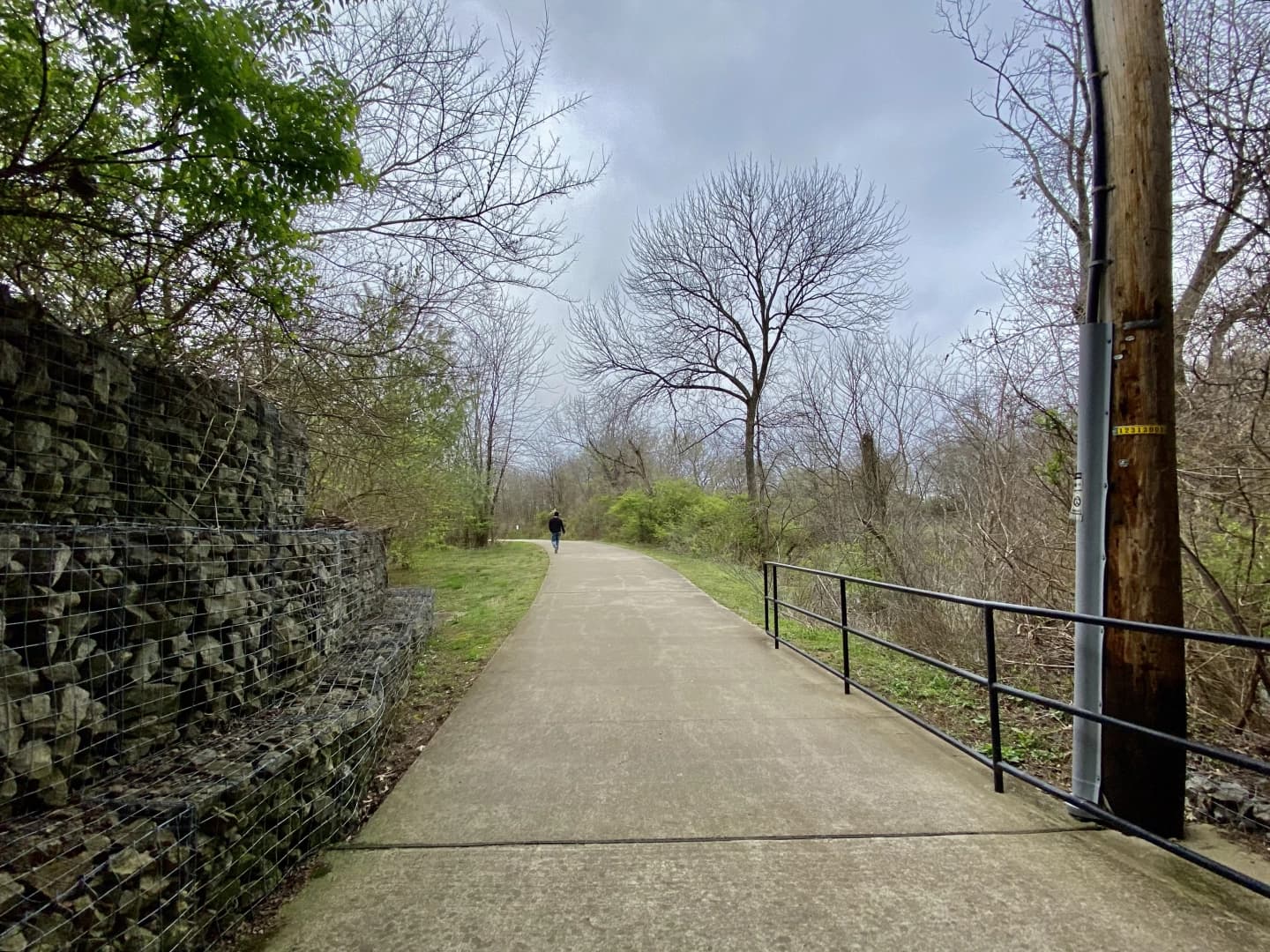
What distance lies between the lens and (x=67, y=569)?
2.26 meters

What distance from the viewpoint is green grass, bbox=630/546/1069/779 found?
3775mm

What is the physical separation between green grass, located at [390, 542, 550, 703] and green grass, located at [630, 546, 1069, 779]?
3424 mm

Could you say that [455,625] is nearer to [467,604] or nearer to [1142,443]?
[467,604]

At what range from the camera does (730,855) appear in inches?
98.7

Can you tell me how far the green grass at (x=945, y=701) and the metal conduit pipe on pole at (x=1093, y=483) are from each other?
798 mm

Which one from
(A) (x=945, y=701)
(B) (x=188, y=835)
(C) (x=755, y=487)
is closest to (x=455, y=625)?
(A) (x=945, y=701)

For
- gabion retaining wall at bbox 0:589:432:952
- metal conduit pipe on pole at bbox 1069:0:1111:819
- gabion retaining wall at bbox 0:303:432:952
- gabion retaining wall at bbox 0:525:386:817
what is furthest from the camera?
metal conduit pipe on pole at bbox 1069:0:1111:819

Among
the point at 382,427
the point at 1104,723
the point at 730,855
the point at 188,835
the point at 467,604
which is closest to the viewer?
the point at 188,835

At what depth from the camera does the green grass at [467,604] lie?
5575mm

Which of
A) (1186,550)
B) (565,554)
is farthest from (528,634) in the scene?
(565,554)

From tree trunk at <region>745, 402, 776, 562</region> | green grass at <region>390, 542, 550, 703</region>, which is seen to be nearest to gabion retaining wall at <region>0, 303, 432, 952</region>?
green grass at <region>390, 542, 550, 703</region>

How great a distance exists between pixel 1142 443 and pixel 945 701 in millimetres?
2905

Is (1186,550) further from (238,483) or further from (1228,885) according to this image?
(238,483)

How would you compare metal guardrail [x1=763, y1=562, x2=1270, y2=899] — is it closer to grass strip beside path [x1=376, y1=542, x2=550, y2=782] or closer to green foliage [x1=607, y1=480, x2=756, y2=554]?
grass strip beside path [x1=376, y1=542, x2=550, y2=782]
